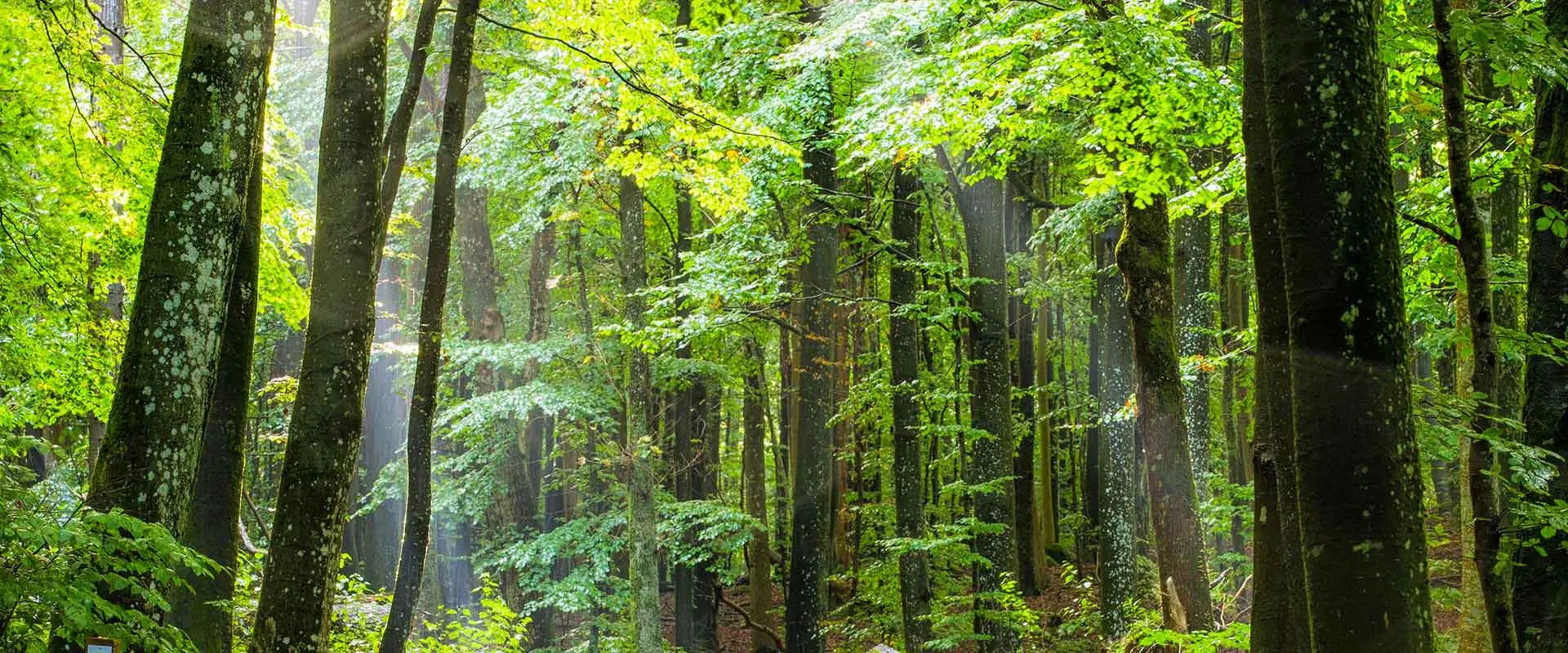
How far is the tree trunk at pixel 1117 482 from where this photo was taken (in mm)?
12188

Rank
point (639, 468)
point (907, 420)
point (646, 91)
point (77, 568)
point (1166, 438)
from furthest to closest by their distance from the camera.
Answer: point (639, 468)
point (907, 420)
point (646, 91)
point (1166, 438)
point (77, 568)

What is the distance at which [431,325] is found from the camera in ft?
33.0

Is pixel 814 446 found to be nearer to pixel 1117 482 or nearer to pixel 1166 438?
pixel 1117 482

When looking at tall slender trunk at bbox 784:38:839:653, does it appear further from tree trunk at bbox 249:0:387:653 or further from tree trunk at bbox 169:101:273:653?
tree trunk at bbox 169:101:273:653

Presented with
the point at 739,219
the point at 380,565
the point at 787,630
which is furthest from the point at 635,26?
the point at 380,565

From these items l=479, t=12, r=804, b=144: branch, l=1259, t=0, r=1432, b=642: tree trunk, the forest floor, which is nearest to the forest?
l=1259, t=0, r=1432, b=642: tree trunk

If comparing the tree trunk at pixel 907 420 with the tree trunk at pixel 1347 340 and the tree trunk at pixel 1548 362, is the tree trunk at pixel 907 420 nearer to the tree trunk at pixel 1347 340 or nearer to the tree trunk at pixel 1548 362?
the tree trunk at pixel 1548 362

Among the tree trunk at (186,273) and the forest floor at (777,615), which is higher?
the tree trunk at (186,273)

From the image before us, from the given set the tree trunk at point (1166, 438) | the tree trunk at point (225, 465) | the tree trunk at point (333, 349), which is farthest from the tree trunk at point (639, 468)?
the tree trunk at point (1166, 438)

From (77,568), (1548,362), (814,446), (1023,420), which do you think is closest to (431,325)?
(814,446)

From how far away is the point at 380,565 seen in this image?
25859 millimetres

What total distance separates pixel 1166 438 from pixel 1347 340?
14.1 feet

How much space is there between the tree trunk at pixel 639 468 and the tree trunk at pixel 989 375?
472cm

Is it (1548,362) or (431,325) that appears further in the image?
(431,325)
